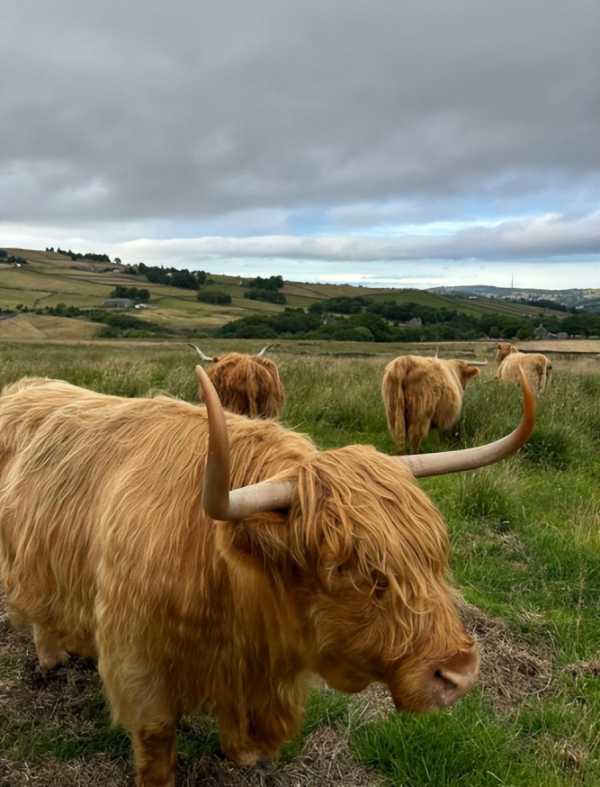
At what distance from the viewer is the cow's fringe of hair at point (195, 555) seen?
1841 mm

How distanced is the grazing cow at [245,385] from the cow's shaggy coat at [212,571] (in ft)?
13.4

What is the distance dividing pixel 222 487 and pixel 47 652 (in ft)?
7.51

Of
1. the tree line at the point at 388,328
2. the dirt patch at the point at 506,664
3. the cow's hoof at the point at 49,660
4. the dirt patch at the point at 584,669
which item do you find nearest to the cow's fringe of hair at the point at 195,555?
the cow's hoof at the point at 49,660

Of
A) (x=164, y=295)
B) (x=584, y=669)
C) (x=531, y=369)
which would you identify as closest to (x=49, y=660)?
(x=584, y=669)

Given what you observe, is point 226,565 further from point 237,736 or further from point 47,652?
point 47,652

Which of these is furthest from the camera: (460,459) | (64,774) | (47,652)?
(47,652)

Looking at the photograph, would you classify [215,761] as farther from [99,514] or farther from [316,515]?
[316,515]

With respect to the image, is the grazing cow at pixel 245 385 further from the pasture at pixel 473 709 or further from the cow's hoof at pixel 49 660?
the cow's hoof at pixel 49 660

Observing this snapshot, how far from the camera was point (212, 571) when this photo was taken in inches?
82.1

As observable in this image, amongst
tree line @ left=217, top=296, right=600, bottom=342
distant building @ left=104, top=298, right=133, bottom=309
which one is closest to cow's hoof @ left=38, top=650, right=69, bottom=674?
tree line @ left=217, top=296, right=600, bottom=342

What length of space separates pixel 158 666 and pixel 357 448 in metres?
1.07

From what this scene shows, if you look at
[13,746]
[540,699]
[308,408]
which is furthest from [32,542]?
[308,408]

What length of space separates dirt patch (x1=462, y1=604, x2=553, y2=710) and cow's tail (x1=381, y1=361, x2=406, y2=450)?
15.6 ft

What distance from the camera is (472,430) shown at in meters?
9.16
